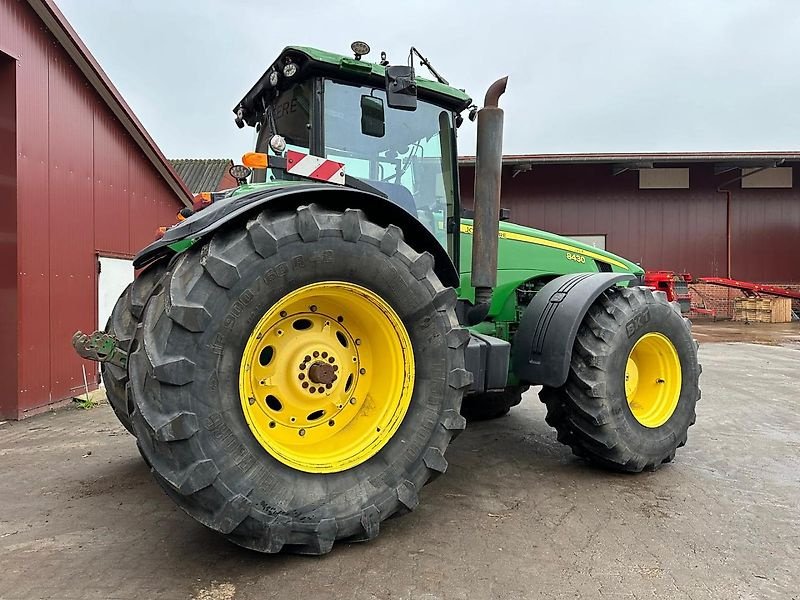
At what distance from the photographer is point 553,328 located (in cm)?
360

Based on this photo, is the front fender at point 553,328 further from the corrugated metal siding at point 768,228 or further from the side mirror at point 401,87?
the corrugated metal siding at point 768,228

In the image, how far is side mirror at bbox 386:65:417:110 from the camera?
10.1 feet

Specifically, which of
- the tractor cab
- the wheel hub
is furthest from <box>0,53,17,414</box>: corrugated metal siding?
the wheel hub

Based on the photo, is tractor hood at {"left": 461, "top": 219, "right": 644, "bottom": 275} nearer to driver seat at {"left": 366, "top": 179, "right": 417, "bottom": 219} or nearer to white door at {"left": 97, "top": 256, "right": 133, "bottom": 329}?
driver seat at {"left": 366, "top": 179, "right": 417, "bottom": 219}

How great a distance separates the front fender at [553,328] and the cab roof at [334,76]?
1381 millimetres

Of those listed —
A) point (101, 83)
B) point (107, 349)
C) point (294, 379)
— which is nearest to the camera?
point (294, 379)

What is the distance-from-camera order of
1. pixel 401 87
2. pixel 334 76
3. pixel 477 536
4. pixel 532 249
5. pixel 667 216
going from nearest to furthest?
pixel 477 536, pixel 401 87, pixel 334 76, pixel 532 249, pixel 667 216

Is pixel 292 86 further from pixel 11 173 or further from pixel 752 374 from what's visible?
pixel 752 374

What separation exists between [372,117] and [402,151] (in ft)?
0.94

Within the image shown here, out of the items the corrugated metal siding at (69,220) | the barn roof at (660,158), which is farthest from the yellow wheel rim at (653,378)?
the barn roof at (660,158)

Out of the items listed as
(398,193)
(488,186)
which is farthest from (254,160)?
(488,186)

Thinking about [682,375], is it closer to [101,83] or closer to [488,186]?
[488,186]

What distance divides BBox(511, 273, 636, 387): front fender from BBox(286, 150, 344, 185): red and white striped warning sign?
154 cm

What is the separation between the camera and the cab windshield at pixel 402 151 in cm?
328
